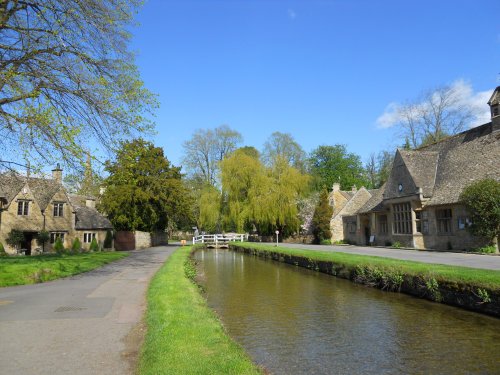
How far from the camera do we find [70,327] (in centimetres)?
870

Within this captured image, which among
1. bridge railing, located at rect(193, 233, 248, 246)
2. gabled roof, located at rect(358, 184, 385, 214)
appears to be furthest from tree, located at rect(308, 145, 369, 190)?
gabled roof, located at rect(358, 184, 385, 214)

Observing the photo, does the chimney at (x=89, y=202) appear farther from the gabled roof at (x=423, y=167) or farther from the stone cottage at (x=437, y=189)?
the gabled roof at (x=423, y=167)

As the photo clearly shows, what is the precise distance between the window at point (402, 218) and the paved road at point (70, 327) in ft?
83.1

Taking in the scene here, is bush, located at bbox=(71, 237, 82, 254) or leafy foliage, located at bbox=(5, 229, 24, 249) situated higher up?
leafy foliage, located at bbox=(5, 229, 24, 249)

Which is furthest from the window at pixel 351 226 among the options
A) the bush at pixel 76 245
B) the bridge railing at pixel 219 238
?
the bush at pixel 76 245

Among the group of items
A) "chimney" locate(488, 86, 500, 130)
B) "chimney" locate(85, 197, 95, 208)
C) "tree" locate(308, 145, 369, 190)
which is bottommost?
"chimney" locate(85, 197, 95, 208)

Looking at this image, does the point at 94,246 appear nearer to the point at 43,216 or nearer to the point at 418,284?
the point at 43,216

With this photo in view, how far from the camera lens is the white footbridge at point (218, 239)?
175ft

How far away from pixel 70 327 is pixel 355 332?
22.0ft

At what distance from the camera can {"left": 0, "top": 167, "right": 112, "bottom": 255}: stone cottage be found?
34656mm

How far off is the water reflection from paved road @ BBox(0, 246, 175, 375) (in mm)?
2752

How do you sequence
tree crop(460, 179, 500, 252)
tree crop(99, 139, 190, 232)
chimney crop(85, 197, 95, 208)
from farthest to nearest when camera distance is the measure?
chimney crop(85, 197, 95, 208)
tree crop(99, 139, 190, 232)
tree crop(460, 179, 500, 252)

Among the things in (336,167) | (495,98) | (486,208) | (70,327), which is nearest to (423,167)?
(495,98)

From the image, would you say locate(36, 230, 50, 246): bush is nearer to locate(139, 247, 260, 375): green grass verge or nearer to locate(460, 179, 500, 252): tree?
locate(139, 247, 260, 375): green grass verge
